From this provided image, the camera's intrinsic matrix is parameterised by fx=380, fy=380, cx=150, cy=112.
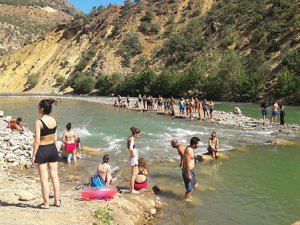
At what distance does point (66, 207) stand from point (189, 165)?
3.58 m

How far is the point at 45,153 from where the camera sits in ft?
23.5

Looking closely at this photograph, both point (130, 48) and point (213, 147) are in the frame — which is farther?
point (130, 48)

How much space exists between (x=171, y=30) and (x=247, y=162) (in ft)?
228

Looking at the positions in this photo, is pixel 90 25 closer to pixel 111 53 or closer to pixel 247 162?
pixel 111 53

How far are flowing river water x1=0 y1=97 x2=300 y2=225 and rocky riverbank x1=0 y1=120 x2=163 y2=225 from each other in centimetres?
58

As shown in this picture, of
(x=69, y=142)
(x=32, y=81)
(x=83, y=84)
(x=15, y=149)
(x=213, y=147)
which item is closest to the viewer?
(x=69, y=142)

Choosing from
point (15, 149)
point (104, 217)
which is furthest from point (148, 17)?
point (104, 217)

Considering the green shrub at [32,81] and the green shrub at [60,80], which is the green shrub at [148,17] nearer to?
the green shrub at [60,80]

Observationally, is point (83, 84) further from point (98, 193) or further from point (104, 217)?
point (104, 217)

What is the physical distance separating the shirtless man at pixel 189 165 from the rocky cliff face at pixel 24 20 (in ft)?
451

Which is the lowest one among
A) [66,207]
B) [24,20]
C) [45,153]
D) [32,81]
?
[66,207]

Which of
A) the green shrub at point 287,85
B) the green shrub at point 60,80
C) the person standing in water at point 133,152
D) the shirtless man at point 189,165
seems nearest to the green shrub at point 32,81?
the green shrub at point 60,80

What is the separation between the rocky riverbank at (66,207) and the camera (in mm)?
7152

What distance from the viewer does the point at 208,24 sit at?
240 feet
